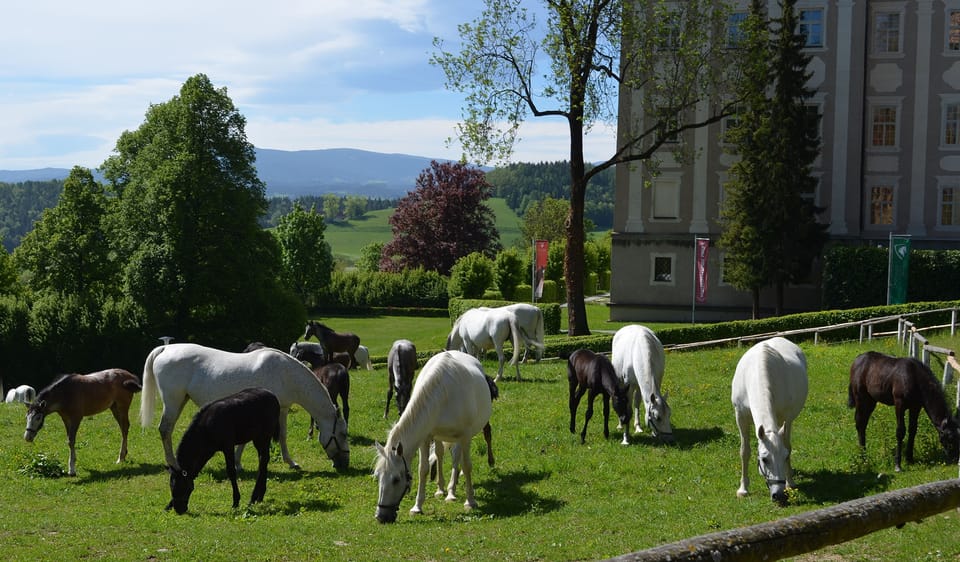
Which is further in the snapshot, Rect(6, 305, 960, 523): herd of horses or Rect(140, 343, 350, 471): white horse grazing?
Rect(140, 343, 350, 471): white horse grazing

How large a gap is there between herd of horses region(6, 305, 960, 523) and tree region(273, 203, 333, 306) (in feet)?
202

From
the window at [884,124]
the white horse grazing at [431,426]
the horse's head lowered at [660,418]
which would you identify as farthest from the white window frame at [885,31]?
the white horse grazing at [431,426]

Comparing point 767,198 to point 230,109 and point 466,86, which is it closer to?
point 466,86

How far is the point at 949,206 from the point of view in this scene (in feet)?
143

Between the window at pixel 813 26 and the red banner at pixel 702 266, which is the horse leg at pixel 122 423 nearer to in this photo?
the red banner at pixel 702 266

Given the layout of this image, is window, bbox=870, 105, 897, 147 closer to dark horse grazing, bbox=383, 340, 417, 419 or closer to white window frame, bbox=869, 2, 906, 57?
white window frame, bbox=869, 2, 906, 57

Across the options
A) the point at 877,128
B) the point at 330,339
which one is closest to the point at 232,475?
the point at 330,339

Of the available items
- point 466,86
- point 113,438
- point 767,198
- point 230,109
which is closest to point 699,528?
point 113,438

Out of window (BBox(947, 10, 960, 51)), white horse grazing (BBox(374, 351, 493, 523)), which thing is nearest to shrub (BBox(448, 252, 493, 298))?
window (BBox(947, 10, 960, 51))

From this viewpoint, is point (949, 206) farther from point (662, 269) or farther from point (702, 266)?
point (702, 266)

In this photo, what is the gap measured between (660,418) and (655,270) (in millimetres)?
32329

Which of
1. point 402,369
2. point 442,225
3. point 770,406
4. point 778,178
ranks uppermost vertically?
point 778,178

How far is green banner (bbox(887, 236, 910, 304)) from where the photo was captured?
3647cm

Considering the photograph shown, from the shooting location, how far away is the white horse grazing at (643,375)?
1445cm
